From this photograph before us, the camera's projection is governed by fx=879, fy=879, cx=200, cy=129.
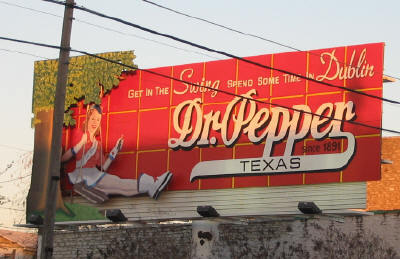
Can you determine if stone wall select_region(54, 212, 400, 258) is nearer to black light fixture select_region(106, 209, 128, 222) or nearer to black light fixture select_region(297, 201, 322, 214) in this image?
black light fixture select_region(297, 201, 322, 214)

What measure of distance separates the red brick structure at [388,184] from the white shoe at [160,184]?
9.60 meters

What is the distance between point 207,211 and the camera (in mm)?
27141

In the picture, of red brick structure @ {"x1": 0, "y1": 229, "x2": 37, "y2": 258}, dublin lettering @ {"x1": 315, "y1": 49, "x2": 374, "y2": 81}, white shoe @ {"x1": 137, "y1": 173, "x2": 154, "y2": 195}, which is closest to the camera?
dublin lettering @ {"x1": 315, "y1": 49, "x2": 374, "y2": 81}

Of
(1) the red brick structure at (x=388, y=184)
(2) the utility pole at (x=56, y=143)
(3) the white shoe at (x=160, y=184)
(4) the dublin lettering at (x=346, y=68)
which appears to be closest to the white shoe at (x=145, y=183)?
(3) the white shoe at (x=160, y=184)

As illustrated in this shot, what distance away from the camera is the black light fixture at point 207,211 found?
89.1ft

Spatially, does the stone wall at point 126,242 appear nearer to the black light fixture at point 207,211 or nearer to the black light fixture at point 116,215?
the black light fixture at point 116,215

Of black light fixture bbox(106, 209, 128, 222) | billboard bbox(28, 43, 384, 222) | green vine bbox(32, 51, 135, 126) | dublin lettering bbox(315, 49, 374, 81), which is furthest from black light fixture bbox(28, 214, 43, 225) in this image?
dublin lettering bbox(315, 49, 374, 81)

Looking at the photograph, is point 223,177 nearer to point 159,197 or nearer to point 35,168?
point 159,197

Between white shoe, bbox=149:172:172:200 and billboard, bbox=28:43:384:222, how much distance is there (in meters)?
0.03

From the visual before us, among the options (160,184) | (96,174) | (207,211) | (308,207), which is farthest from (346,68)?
(96,174)

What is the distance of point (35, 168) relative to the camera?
102 ft

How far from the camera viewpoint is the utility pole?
671 inches

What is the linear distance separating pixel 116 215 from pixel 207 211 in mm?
3324

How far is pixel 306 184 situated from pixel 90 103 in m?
8.61
